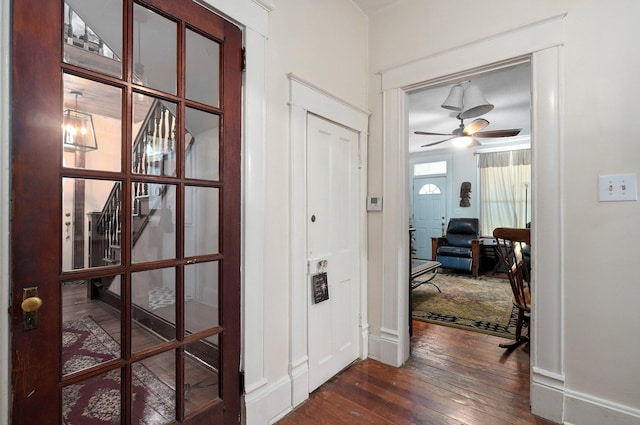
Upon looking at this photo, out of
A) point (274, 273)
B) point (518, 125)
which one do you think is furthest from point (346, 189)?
point (518, 125)

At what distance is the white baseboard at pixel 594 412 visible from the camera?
1634 mm

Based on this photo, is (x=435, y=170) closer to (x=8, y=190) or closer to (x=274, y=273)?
(x=274, y=273)

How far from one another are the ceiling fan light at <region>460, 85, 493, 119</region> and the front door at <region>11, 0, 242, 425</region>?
2721 millimetres

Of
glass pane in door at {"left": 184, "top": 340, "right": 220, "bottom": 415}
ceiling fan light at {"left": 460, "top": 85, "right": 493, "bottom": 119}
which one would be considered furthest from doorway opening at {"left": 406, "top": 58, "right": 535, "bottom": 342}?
glass pane in door at {"left": 184, "top": 340, "right": 220, "bottom": 415}

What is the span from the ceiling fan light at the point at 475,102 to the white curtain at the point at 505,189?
3.59 meters

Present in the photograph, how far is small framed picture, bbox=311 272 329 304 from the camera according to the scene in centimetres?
206

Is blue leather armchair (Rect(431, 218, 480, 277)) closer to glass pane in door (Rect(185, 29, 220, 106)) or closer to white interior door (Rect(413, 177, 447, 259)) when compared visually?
white interior door (Rect(413, 177, 447, 259))

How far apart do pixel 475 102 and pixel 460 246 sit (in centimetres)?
355

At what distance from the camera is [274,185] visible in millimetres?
1808

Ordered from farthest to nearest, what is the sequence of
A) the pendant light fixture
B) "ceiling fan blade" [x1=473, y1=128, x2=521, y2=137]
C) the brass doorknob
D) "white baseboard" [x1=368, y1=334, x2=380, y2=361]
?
"ceiling fan blade" [x1=473, y1=128, x2=521, y2=137]
"white baseboard" [x1=368, y1=334, x2=380, y2=361]
the pendant light fixture
the brass doorknob

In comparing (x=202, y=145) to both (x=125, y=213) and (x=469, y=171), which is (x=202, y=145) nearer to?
(x=125, y=213)

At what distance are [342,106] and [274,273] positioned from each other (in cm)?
135

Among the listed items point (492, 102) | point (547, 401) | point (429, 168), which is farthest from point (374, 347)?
point (429, 168)

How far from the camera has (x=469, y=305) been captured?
3.93 metres
